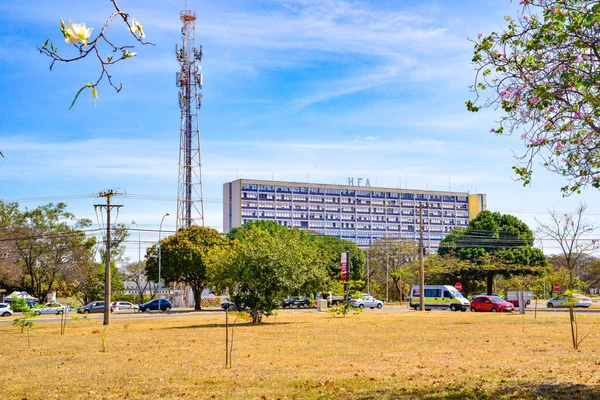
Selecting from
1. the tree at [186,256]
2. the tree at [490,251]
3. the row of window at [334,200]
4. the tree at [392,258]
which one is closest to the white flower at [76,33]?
the tree at [186,256]

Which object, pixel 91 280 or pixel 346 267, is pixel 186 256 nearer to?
pixel 91 280

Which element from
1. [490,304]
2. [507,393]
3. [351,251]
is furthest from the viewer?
[351,251]

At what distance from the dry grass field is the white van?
30.6 meters

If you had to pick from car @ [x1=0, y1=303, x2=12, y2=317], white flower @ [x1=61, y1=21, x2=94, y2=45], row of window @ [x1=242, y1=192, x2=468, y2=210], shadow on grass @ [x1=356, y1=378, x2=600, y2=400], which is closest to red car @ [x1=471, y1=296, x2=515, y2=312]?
car @ [x1=0, y1=303, x2=12, y2=317]

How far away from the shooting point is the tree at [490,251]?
72250mm

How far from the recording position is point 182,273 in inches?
2625

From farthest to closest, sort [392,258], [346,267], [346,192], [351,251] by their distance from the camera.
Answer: [346,192]
[392,258]
[351,251]
[346,267]

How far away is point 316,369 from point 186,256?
53.0 meters

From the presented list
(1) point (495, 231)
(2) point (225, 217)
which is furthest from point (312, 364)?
(2) point (225, 217)

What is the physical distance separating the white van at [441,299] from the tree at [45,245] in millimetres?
36510

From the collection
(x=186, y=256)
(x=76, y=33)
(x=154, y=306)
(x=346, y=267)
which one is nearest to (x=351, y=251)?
(x=186, y=256)

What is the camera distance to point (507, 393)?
10.2 metres

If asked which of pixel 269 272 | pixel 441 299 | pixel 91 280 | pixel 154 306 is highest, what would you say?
pixel 269 272

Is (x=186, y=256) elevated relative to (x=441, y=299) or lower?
elevated
